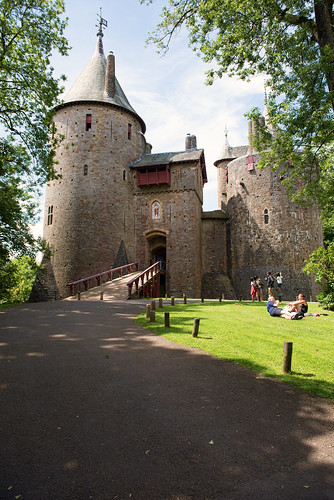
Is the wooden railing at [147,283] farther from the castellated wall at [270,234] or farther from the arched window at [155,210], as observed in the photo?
the castellated wall at [270,234]

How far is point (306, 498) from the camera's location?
2682 millimetres

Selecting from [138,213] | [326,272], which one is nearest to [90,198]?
[138,213]

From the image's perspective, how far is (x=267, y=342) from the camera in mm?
7426

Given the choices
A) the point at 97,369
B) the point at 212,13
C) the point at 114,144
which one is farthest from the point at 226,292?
the point at 97,369

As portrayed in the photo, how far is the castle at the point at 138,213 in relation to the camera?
24.9 meters

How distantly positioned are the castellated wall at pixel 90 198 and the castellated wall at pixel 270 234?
1056 cm

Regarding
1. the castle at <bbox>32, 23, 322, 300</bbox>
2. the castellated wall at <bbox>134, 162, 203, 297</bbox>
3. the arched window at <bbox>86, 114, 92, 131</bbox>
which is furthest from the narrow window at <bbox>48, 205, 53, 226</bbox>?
the arched window at <bbox>86, 114, 92, 131</bbox>

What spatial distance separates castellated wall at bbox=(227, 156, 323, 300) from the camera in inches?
1065

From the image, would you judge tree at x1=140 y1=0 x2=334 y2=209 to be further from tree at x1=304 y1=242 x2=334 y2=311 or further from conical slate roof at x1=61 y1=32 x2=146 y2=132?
conical slate roof at x1=61 y1=32 x2=146 y2=132

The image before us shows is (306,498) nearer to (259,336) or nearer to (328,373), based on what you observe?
(328,373)

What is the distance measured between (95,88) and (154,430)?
29081 mm

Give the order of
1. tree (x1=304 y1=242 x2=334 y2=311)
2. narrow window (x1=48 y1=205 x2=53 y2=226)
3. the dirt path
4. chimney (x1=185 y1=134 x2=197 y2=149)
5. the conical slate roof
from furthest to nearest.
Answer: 1. chimney (x1=185 y1=134 x2=197 y2=149)
2. the conical slate roof
3. narrow window (x1=48 y1=205 x2=53 y2=226)
4. tree (x1=304 y1=242 x2=334 y2=311)
5. the dirt path

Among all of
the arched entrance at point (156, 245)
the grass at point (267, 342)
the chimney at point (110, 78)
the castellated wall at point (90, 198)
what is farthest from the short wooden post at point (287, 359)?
the chimney at point (110, 78)

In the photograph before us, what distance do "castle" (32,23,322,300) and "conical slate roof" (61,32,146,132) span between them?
97 millimetres
